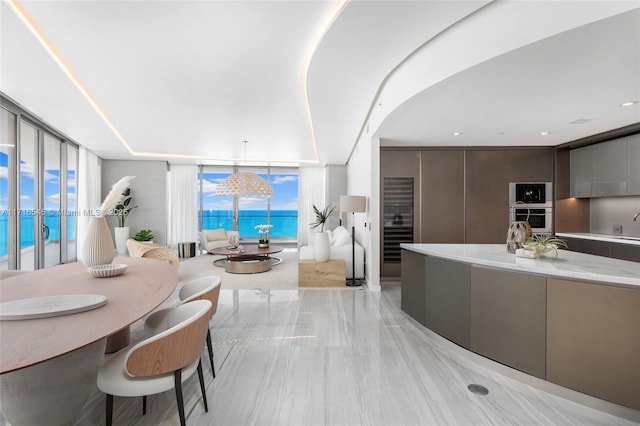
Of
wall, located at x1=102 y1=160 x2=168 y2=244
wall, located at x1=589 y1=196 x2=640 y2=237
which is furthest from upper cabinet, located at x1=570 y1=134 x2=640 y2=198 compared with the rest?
wall, located at x1=102 y1=160 x2=168 y2=244

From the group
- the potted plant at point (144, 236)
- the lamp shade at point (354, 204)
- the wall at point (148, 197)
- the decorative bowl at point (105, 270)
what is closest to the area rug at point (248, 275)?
the potted plant at point (144, 236)

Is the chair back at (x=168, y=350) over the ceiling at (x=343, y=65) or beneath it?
beneath

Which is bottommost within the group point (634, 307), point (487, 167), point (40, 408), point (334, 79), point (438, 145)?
point (40, 408)

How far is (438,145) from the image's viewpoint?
5172 millimetres

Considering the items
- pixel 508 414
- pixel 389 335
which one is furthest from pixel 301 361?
pixel 508 414

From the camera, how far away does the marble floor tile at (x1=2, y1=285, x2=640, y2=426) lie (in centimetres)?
182

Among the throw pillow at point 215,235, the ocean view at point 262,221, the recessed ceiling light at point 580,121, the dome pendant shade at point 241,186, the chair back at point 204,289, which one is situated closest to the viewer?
the chair back at point 204,289

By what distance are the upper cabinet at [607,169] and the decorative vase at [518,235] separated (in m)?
2.76

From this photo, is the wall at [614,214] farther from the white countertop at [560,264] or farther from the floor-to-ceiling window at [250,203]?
the floor-to-ceiling window at [250,203]

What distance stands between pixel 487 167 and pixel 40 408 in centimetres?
597

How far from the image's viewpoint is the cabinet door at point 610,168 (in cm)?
423

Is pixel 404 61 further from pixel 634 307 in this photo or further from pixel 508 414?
pixel 508 414

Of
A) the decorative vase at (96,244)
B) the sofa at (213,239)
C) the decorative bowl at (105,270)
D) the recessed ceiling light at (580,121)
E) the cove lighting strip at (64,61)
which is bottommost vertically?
the sofa at (213,239)

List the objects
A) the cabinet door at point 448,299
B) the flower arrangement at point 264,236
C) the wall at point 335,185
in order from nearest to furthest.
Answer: the cabinet door at point 448,299, the flower arrangement at point 264,236, the wall at point 335,185
